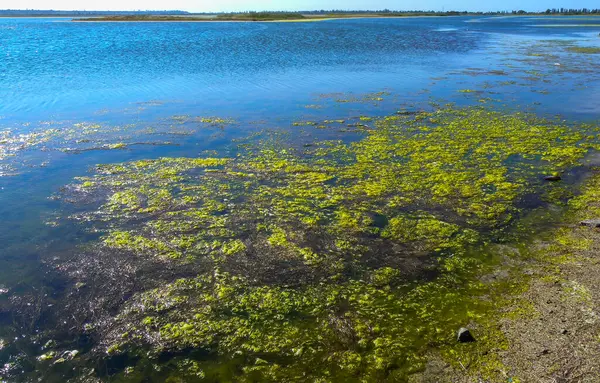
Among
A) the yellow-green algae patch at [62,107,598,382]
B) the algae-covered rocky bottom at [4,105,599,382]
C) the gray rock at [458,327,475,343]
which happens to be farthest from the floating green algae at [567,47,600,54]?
the gray rock at [458,327,475,343]

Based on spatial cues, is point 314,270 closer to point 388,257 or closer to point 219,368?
point 388,257

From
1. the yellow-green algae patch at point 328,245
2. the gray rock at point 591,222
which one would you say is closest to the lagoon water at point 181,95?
the yellow-green algae patch at point 328,245

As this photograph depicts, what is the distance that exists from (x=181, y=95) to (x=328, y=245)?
15.1 m

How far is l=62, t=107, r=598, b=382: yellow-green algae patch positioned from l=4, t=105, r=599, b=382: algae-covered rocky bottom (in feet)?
0.09

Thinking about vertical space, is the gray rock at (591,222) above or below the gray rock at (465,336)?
above

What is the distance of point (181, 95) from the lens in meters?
19.9

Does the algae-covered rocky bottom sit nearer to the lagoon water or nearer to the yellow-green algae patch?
the yellow-green algae patch

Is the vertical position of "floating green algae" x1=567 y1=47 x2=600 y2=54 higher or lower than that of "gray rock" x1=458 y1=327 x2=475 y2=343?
higher

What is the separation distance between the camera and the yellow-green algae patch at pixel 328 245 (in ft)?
16.9

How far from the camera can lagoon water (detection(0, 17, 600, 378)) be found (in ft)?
29.6

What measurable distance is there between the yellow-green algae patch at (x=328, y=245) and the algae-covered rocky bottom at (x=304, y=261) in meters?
0.03

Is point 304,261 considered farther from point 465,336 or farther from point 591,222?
point 591,222

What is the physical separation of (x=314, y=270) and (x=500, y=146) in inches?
338

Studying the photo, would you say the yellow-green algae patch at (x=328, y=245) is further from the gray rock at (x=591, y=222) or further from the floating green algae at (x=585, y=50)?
the floating green algae at (x=585, y=50)
